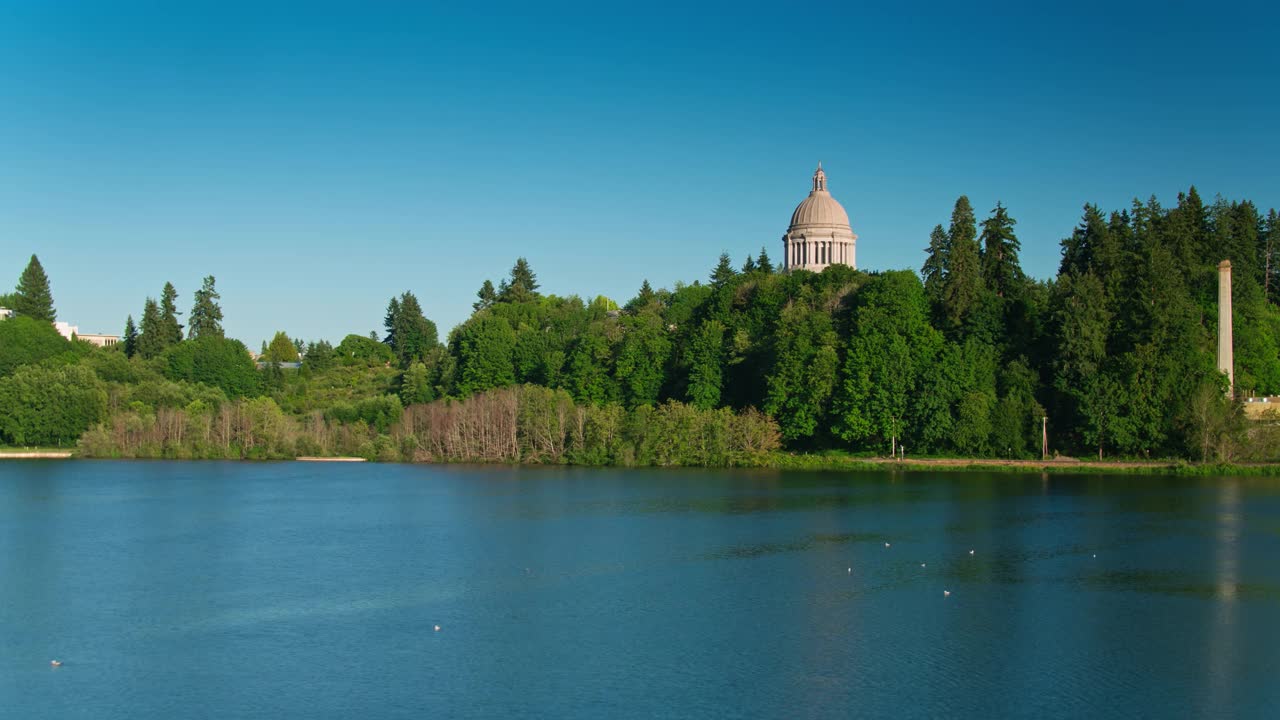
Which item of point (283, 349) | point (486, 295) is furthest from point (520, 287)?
point (283, 349)

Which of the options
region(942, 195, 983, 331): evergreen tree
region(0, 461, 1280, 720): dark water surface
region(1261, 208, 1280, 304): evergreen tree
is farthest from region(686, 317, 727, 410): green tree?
region(1261, 208, 1280, 304): evergreen tree

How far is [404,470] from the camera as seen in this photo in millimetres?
68000

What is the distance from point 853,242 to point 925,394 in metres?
45.0

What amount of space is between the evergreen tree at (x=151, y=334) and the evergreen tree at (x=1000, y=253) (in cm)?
7627

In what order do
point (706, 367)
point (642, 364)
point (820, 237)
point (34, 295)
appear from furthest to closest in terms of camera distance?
point (34, 295) → point (820, 237) → point (642, 364) → point (706, 367)

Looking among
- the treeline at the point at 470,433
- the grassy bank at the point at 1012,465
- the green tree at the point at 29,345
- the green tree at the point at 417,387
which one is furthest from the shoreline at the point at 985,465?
the green tree at the point at 29,345

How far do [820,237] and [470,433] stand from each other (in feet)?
146

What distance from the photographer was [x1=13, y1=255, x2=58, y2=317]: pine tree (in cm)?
11794

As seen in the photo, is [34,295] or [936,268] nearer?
[936,268]

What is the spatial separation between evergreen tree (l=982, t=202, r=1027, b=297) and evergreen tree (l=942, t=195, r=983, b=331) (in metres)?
4.20

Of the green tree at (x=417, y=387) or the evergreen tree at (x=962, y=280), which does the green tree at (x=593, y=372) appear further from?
the evergreen tree at (x=962, y=280)

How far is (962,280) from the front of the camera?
65.5m

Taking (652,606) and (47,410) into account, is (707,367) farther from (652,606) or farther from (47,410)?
(47,410)

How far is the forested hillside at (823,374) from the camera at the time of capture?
58.7 m
